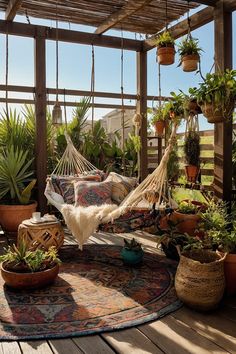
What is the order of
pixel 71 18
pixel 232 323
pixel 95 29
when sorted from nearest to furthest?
pixel 232 323, pixel 71 18, pixel 95 29

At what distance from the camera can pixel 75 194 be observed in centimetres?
331

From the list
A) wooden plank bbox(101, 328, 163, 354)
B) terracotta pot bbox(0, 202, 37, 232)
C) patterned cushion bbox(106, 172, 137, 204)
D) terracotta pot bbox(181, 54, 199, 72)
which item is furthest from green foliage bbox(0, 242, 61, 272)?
terracotta pot bbox(181, 54, 199, 72)

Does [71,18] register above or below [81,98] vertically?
above

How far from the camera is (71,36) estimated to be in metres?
4.07

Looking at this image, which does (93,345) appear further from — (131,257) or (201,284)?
(131,257)

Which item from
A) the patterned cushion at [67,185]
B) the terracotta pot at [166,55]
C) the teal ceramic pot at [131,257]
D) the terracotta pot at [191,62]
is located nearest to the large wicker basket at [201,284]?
the teal ceramic pot at [131,257]

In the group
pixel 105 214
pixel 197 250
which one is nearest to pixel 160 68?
pixel 105 214

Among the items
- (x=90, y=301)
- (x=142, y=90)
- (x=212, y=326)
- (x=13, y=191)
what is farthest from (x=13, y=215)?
(x=212, y=326)

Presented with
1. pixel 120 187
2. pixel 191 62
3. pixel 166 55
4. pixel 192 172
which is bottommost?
pixel 120 187

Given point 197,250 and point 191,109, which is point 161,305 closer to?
point 197,250

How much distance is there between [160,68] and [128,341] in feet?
10.3

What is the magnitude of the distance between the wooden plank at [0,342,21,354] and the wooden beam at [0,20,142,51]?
10.4 ft

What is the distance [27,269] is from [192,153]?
1.88 m

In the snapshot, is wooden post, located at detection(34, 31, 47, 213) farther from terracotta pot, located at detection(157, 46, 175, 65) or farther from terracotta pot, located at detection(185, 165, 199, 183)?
terracotta pot, located at detection(185, 165, 199, 183)
